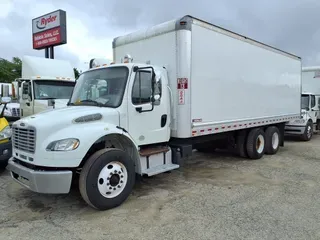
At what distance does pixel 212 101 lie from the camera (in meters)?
6.47

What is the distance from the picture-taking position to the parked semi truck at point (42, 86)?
989 cm

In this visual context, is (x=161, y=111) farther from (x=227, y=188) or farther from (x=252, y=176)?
(x=252, y=176)

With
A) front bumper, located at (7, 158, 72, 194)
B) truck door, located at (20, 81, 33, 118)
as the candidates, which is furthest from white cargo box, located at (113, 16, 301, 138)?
truck door, located at (20, 81, 33, 118)

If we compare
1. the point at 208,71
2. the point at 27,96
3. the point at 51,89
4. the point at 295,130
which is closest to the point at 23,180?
the point at 208,71

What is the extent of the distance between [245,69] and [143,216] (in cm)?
497

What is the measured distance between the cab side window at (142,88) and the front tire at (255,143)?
429 cm

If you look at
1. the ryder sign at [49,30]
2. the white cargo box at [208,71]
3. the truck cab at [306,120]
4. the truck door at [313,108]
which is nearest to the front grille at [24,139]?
the white cargo box at [208,71]

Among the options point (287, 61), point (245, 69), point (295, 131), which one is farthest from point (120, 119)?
point (295, 131)

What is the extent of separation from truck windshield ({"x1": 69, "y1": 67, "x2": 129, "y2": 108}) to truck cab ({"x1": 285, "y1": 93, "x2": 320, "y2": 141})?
9.08 m

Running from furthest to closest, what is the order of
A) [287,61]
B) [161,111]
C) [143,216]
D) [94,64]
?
1. [287,61]
2. [94,64]
3. [161,111]
4. [143,216]

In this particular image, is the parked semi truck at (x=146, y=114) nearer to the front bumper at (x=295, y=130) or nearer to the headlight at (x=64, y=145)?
the headlight at (x=64, y=145)

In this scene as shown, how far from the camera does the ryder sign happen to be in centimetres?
2005

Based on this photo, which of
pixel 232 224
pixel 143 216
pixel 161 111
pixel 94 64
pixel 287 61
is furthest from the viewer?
pixel 287 61

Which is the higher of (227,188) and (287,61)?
(287,61)
